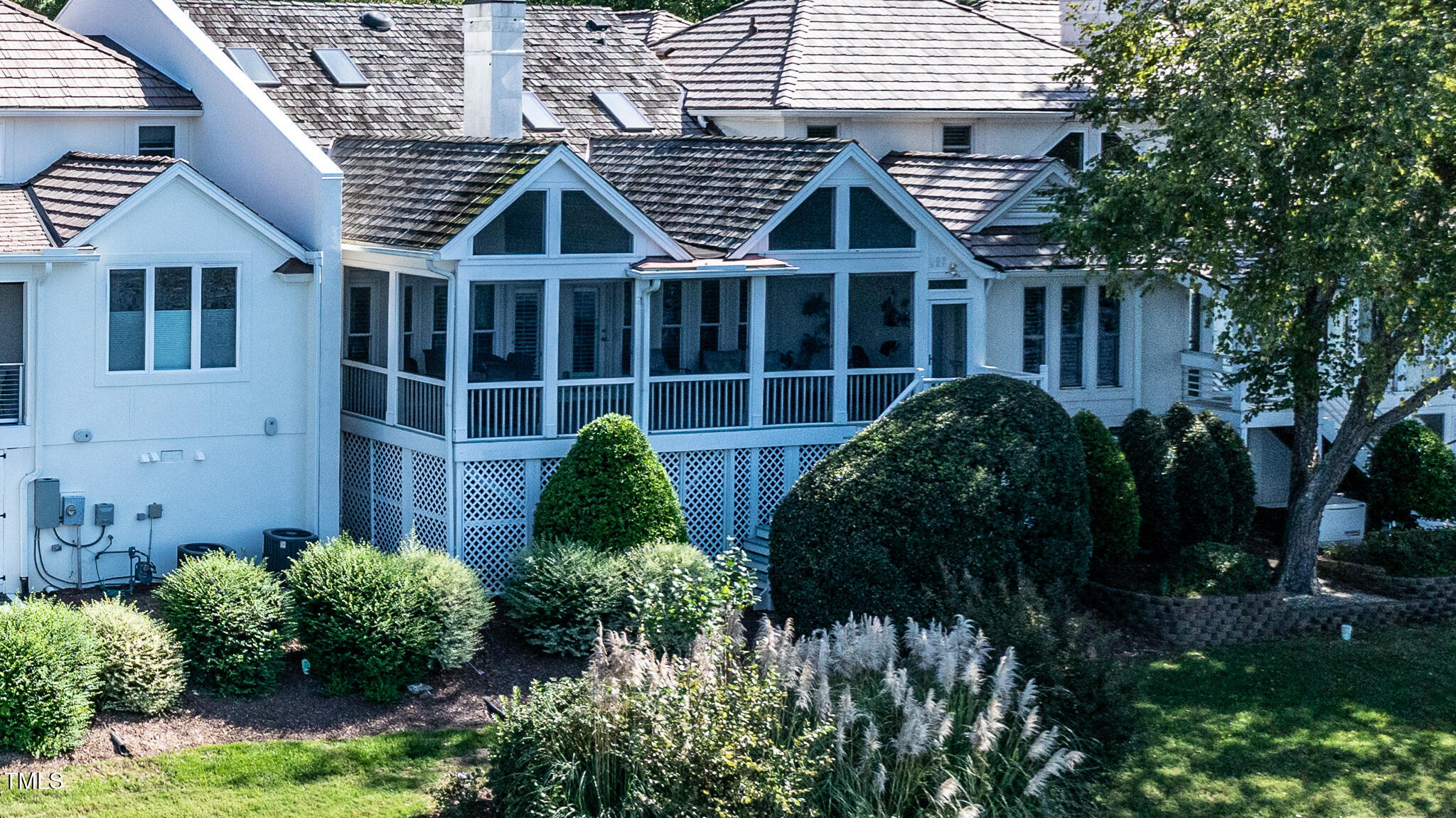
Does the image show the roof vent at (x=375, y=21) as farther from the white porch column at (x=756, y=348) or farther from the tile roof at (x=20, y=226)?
the white porch column at (x=756, y=348)

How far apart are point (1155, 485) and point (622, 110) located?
11.6m

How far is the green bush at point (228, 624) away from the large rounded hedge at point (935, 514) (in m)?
5.95

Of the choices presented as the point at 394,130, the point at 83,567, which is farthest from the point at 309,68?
the point at 83,567

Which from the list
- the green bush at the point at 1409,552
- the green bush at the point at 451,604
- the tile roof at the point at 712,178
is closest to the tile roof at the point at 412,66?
the tile roof at the point at 712,178

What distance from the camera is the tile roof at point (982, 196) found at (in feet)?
87.1

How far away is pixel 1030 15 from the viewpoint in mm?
39250

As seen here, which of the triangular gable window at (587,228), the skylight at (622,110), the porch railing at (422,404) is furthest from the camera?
the skylight at (622,110)

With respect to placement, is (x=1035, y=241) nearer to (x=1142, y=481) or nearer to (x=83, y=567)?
(x=1142, y=481)

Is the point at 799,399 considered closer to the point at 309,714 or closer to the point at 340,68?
the point at 309,714

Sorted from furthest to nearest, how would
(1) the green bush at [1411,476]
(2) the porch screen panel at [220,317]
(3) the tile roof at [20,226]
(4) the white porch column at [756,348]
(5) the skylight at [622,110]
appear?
1. (5) the skylight at [622,110]
2. (1) the green bush at [1411,476]
3. (4) the white porch column at [756,348]
4. (2) the porch screen panel at [220,317]
5. (3) the tile roof at [20,226]

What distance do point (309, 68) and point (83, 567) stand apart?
9.91 meters

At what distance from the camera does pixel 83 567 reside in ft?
73.0

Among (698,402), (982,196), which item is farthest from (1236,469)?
(698,402)

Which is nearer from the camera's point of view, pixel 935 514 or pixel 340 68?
pixel 935 514
